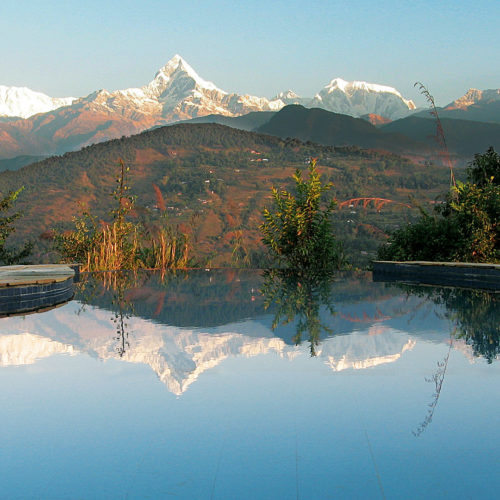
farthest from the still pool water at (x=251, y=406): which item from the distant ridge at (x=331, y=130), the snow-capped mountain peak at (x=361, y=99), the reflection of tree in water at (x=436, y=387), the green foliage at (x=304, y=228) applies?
the snow-capped mountain peak at (x=361, y=99)

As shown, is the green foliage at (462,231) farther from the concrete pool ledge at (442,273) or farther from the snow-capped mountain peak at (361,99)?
the snow-capped mountain peak at (361,99)

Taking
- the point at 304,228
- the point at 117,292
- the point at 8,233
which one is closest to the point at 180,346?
the point at 117,292

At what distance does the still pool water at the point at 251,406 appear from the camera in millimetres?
2150

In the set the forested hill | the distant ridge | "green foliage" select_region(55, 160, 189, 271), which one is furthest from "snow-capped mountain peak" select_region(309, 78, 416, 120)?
"green foliage" select_region(55, 160, 189, 271)

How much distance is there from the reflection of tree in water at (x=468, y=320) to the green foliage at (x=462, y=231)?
1.71 meters

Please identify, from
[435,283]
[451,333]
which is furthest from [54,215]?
[451,333]

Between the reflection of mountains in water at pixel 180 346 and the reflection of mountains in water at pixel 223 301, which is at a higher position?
the reflection of mountains in water at pixel 180 346

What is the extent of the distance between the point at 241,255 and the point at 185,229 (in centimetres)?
270

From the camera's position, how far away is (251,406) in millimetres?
2975

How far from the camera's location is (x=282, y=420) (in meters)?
2.76

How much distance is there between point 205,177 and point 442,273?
3374 cm

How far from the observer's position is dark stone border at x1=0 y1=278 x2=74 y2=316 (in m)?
6.14

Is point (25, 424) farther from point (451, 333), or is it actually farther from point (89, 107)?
point (89, 107)

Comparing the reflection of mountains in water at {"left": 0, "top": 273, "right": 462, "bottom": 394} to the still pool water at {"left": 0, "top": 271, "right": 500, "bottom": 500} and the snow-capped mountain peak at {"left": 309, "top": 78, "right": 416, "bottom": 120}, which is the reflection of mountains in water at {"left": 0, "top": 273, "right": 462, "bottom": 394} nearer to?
the still pool water at {"left": 0, "top": 271, "right": 500, "bottom": 500}
